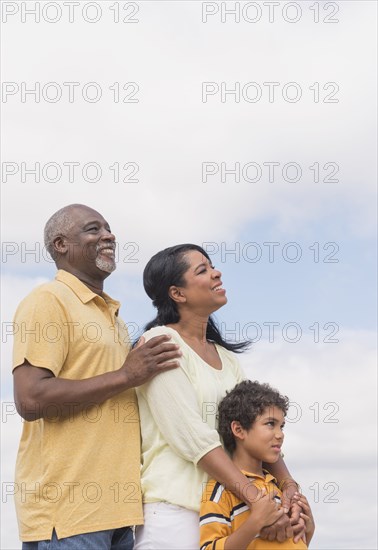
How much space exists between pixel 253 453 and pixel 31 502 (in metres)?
1.25

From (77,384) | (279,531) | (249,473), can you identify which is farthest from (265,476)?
(77,384)

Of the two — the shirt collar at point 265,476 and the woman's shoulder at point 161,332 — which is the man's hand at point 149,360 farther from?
the shirt collar at point 265,476

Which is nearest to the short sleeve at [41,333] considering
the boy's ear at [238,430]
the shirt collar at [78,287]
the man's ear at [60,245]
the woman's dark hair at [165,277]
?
the shirt collar at [78,287]

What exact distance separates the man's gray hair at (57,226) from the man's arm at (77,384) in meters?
0.97

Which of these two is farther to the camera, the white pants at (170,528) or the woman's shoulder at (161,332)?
the woman's shoulder at (161,332)

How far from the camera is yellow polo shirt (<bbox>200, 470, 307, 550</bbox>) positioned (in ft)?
14.4

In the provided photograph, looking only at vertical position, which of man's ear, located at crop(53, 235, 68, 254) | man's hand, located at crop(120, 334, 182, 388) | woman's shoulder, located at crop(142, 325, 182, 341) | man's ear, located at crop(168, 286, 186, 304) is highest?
man's ear, located at crop(53, 235, 68, 254)

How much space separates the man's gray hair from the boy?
1441 mm

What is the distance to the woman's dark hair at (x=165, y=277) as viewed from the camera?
16.7 feet

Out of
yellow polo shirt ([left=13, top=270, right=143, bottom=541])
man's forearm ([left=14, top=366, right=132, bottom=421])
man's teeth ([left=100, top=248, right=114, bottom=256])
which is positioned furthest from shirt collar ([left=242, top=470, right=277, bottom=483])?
man's teeth ([left=100, top=248, right=114, bottom=256])

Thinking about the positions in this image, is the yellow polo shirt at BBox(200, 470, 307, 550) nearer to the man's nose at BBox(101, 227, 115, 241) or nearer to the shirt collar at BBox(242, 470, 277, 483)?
the shirt collar at BBox(242, 470, 277, 483)

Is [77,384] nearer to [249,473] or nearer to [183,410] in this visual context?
[183,410]

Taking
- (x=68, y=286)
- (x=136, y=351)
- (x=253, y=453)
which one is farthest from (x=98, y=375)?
(x=253, y=453)

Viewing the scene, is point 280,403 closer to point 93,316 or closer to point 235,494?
point 235,494
